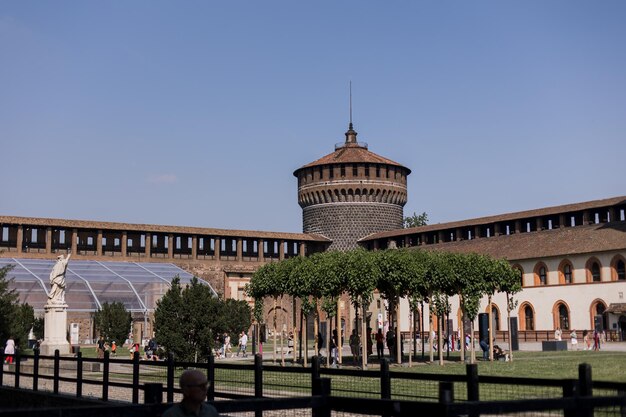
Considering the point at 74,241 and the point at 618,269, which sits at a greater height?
the point at 74,241

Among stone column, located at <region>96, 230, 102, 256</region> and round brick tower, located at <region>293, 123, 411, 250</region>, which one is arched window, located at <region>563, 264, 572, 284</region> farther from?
stone column, located at <region>96, 230, 102, 256</region>

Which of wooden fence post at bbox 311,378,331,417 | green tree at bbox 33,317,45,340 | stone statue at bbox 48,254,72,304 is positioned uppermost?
stone statue at bbox 48,254,72,304

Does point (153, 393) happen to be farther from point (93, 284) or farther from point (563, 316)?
point (563, 316)

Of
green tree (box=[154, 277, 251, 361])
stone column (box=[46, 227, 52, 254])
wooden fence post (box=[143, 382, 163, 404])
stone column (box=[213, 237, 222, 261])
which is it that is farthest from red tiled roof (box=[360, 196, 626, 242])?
wooden fence post (box=[143, 382, 163, 404])

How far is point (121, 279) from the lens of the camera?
5075cm

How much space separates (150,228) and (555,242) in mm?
28030

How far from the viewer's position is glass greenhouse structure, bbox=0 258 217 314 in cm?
4694

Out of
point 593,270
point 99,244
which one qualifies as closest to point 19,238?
point 99,244

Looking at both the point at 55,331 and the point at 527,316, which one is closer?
the point at 55,331

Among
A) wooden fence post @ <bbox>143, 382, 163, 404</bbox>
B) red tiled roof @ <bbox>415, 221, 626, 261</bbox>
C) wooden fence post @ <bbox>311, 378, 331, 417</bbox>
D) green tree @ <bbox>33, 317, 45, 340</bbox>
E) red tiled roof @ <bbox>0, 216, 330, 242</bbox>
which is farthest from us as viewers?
red tiled roof @ <bbox>0, 216, 330, 242</bbox>

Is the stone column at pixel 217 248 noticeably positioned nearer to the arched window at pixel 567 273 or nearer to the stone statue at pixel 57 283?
the arched window at pixel 567 273

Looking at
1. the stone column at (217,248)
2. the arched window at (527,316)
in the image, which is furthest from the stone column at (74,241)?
the arched window at (527,316)

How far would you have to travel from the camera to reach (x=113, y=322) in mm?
42688

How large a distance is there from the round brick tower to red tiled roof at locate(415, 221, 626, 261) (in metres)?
12.1
